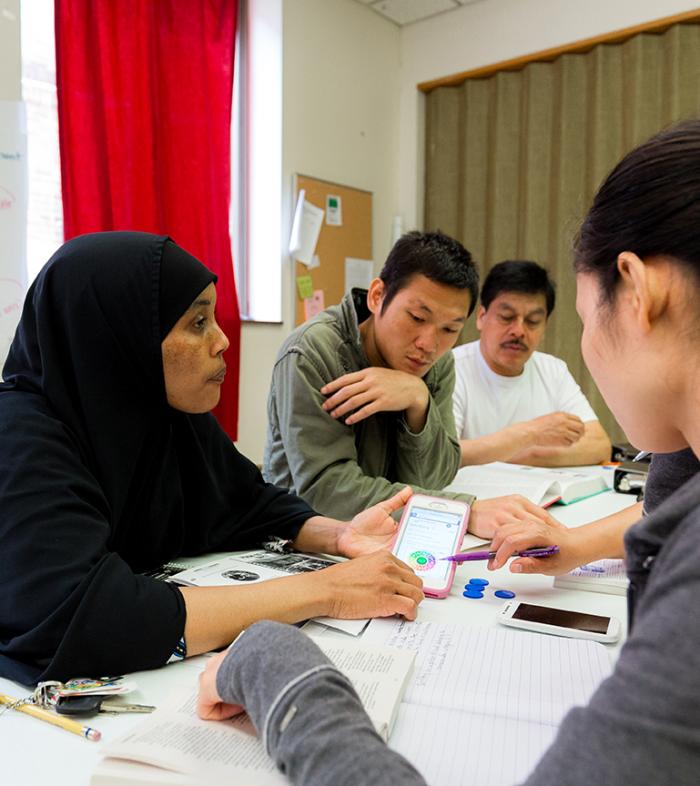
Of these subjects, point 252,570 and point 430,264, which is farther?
point 430,264

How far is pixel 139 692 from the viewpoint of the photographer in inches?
31.5

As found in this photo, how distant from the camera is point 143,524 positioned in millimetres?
1184

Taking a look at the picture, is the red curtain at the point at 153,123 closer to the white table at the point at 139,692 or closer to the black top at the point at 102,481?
the black top at the point at 102,481

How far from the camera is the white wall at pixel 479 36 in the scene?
342cm

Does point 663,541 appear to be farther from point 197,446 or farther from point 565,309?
point 565,309

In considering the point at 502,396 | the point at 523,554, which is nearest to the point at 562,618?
the point at 523,554

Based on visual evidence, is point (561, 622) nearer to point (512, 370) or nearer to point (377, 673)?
point (377, 673)

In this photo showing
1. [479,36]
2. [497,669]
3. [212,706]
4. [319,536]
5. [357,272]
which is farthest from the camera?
[357,272]

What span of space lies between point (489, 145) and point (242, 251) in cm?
145

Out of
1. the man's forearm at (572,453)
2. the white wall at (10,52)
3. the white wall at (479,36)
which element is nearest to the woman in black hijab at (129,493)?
the man's forearm at (572,453)

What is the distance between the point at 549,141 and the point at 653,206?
3385mm

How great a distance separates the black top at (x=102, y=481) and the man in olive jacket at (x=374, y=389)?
17 centimetres

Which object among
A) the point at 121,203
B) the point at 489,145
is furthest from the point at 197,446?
the point at 489,145

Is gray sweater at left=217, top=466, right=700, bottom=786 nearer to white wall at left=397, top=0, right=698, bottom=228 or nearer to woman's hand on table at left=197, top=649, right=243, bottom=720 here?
woman's hand on table at left=197, top=649, right=243, bottom=720
